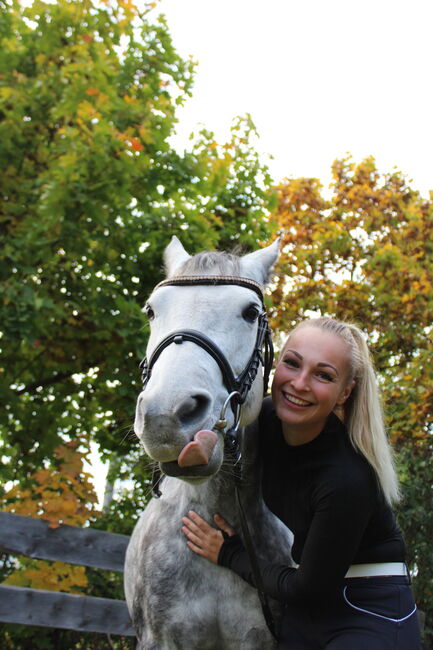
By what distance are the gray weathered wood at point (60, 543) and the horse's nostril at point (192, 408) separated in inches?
131

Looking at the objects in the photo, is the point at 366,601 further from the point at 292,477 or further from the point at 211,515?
the point at 211,515

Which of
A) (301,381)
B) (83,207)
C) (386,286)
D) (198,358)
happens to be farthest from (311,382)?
(386,286)

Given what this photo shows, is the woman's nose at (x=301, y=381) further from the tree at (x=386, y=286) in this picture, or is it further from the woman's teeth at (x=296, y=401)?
the tree at (x=386, y=286)

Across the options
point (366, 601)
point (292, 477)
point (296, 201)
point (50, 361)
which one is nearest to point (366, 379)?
point (292, 477)

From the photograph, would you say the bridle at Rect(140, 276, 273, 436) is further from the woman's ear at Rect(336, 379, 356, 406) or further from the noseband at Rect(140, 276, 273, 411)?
the woman's ear at Rect(336, 379, 356, 406)

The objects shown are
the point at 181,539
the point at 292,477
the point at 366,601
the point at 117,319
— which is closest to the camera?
the point at 366,601

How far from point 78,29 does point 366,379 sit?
14.6 feet

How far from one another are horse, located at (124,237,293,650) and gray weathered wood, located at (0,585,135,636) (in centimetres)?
224

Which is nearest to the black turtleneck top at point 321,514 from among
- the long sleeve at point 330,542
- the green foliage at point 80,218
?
the long sleeve at point 330,542

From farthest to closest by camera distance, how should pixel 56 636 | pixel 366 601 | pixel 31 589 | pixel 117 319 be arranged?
pixel 56 636
pixel 117 319
pixel 31 589
pixel 366 601

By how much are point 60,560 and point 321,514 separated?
11.3 ft

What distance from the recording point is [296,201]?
12648 mm

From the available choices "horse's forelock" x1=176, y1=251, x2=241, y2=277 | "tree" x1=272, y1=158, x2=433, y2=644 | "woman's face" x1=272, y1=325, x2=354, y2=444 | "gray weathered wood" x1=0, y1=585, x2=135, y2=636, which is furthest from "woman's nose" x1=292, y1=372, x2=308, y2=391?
"tree" x1=272, y1=158, x2=433, y2=644

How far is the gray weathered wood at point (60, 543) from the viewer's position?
4.50m
